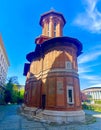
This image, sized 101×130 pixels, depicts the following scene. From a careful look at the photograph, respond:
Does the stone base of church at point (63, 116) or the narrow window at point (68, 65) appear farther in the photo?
→ the narrow window at point (68, 65)

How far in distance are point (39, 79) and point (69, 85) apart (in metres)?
5.51

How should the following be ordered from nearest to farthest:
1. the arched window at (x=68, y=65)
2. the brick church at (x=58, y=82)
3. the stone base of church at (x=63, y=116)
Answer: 1. the stone base of church at (x=63, y=116)
2. the brick church at (x=58, y=82)
3. the arched window at (x=68, y=65)

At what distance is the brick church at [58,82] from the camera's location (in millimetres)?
16453

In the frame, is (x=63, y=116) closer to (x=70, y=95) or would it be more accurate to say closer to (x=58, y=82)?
(x=70, y=95)

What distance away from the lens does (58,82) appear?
17.4 meters

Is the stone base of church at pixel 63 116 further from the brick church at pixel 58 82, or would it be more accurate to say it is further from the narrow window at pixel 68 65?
the narrow window at pixel 68 65

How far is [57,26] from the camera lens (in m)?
25.6

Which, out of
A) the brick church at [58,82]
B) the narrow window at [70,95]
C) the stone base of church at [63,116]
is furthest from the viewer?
the narrow window at [70,95]

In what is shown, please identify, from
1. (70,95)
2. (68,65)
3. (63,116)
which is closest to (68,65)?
(68,65)

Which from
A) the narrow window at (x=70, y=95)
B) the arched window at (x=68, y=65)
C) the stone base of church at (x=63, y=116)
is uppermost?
the arched window at (x=68, y=65)

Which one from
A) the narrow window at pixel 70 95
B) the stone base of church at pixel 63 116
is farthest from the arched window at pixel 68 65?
the stone base of church at pixel 63 116

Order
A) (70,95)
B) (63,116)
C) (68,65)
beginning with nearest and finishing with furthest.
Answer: (63,116), (70,95), (68,65)

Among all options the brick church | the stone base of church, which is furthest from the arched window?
the stone base of church

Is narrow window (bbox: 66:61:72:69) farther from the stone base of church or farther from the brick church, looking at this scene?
the stone base of church
